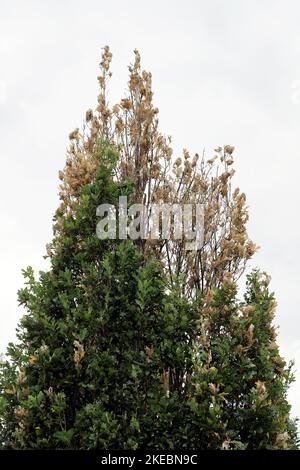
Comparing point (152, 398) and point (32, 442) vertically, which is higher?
point (152, 398)

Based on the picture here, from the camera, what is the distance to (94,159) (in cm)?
1042

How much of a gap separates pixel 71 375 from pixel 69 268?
165 centimetres

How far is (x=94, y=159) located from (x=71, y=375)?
3.87 metres

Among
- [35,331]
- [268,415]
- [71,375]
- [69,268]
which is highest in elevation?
[69,268]

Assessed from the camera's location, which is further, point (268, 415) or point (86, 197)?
point (86, 197)

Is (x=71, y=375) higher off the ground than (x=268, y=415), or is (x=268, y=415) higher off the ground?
(x=71, y=375)

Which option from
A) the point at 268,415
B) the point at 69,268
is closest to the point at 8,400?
the point at 69,268

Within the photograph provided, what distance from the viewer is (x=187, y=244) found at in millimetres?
10258
